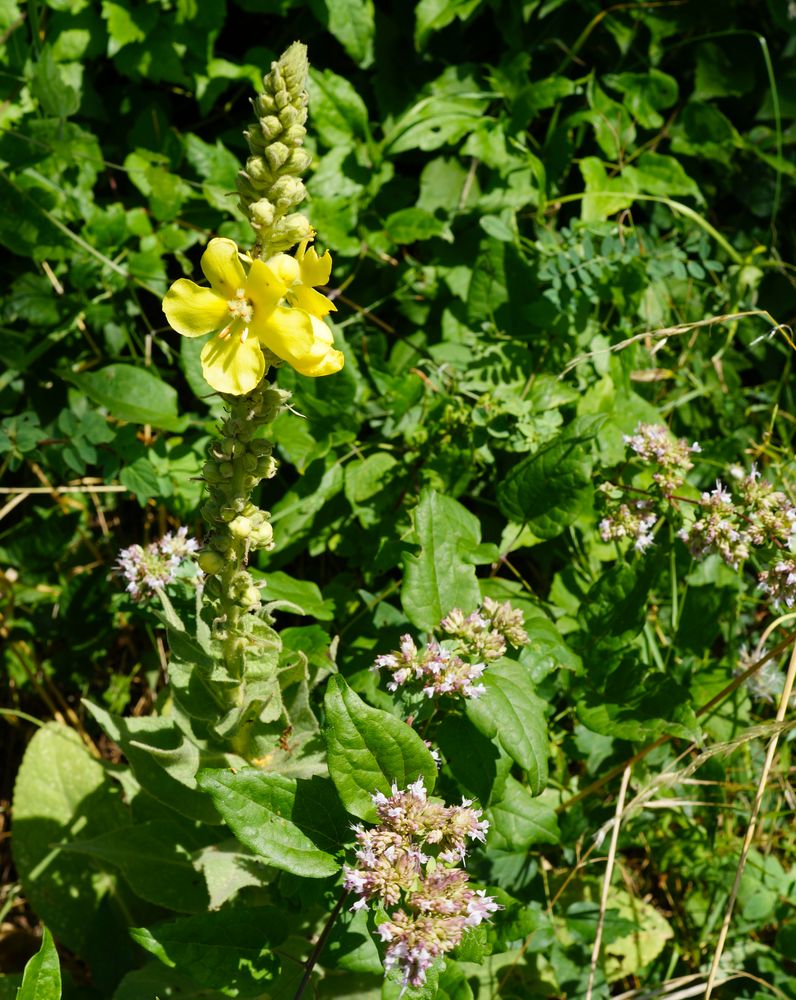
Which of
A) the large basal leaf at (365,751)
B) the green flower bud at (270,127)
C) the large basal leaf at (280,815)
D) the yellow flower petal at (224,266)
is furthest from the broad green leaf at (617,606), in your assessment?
the green flower bud at (270,127)

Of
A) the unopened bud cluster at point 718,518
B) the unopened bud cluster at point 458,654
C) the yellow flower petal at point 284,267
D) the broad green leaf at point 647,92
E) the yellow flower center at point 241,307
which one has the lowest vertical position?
the unopened bud cluster at point 718,518

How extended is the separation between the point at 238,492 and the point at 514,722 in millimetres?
830

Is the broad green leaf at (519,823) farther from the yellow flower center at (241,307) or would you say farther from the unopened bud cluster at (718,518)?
the yellow flower center at (241,307)

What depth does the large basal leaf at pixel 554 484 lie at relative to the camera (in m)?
2.67

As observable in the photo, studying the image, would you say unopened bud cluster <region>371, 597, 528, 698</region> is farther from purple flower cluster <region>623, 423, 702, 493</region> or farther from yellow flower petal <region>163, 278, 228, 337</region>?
yellow flower petal <region>163, 278, 228, 337</region>

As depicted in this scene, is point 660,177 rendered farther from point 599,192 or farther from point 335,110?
point 335,110

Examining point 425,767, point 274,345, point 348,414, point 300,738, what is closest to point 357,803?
point 425,767

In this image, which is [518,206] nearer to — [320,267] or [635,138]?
[635,138]

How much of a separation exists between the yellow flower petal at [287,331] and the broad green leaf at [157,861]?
5.33 ft

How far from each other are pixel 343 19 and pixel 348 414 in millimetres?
1456

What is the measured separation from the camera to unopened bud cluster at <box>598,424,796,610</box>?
2488mm

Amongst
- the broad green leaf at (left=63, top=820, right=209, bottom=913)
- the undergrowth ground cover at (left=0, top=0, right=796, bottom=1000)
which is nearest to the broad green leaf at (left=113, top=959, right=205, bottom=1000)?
the undergrowth ground cover at (left=0, top=0, right=796, bottom=1000)

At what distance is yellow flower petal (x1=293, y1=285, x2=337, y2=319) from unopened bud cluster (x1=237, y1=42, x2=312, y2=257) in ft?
0.31

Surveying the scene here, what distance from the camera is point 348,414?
3.03 metres
